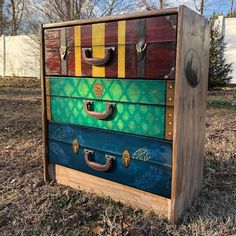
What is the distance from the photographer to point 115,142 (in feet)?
6.71

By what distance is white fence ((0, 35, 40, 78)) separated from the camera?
14.1 meters

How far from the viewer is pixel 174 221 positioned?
1.92 meters

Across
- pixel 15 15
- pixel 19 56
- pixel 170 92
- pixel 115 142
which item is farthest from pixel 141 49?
pixel 15 15

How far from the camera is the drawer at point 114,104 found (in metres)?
1.80

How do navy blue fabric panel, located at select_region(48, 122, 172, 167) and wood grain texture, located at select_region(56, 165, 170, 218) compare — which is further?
wood grain texture, located at select_region(56, 165, 170, 218)

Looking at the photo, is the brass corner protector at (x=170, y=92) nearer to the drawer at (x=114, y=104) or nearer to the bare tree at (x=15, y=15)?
the drawer at (x=114, y=104)

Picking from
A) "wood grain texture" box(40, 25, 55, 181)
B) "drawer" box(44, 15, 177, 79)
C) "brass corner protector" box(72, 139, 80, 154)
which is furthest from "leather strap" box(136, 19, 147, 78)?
"wood grain texture" box(40, 25, 55, 181)

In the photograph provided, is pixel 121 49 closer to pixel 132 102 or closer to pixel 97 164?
pixel 132 102

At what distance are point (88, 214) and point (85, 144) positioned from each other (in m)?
0.46

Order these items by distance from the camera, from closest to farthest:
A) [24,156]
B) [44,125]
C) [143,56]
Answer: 1. [143,56]
2. [44,125]
3. [24,156]

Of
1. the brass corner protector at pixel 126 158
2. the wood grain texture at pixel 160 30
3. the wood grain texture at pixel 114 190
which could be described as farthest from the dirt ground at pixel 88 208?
the wood grain texture at pixel 160 30

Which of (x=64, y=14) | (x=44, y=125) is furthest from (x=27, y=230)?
(x=64, y=14)

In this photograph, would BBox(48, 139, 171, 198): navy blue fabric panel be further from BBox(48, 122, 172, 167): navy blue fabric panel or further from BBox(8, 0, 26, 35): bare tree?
BBox(8, 0, 26, 35): bare tree

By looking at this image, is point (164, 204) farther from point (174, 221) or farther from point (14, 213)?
point (14, 213)
